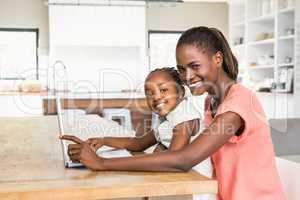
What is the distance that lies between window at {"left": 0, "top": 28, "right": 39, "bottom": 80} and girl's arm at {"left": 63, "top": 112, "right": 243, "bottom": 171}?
599cm

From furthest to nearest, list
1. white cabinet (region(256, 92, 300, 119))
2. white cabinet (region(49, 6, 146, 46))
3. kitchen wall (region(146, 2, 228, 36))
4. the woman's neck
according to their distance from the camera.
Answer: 1. kitchen wall (region(146, 2, 228, 36))
2. white cabinet (region(49, 6, 146, 46))
3. white cabinet (region(256, 92, 300, 119))
4. the woman's neck

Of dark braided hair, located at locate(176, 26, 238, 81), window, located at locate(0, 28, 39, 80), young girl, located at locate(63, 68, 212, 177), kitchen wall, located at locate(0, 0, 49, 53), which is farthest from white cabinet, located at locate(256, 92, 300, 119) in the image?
window, located at locate(0, 28, 39, 80)

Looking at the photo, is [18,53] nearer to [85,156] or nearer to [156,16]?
[156,16]

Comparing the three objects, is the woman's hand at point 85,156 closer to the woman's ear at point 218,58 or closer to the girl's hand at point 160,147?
the girl's hand at point 160,147

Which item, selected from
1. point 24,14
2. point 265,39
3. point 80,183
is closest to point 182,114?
point 80,183

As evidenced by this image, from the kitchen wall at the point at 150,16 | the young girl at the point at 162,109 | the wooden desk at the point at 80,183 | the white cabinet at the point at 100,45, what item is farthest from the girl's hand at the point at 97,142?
the kitchen wall at the point at 150,16

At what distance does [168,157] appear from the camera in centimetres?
94

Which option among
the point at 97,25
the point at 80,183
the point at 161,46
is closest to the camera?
the point at 80,183

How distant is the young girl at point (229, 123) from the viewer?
3.48 feet

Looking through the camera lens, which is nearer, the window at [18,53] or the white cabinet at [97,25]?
the white cabinet at [97,25]

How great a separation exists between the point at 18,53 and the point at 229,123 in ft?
20.2

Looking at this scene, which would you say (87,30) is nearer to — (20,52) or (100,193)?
(20,52)

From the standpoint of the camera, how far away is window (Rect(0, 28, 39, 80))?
664 centimetres

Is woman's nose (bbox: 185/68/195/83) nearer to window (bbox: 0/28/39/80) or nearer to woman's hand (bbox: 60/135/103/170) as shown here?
woman's hand (bbox: 60/135/103/170)
